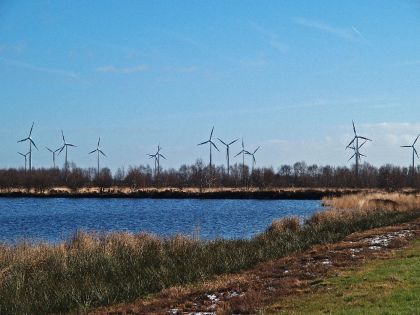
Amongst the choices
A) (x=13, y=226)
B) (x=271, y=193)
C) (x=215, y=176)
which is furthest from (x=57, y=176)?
(x=13, y=226)

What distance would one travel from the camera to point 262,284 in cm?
1287

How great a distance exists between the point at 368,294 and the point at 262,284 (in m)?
3.08

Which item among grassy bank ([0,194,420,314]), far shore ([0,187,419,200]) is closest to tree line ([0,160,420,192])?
far shore ([0,187,419,200])

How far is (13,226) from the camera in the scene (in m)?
34.8

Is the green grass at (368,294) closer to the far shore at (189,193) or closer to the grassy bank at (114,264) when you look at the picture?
the grassy bank at (114,264)

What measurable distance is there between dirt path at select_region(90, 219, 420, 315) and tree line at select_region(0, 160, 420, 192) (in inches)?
2900

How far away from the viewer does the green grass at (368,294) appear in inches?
362

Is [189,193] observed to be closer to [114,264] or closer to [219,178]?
[219,178]

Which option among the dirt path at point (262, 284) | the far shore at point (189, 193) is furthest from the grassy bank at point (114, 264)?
the far shore at point (189, 193)

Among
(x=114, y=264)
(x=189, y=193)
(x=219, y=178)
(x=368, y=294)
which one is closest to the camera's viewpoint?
(x=368, y=294)

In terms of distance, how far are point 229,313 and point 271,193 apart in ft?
242

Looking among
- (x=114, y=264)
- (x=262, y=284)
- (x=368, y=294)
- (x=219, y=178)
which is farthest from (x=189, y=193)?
(x=368, y=294)

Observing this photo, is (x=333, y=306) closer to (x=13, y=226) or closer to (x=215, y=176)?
(x=13, y=226)

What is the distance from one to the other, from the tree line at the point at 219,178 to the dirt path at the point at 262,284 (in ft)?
242
